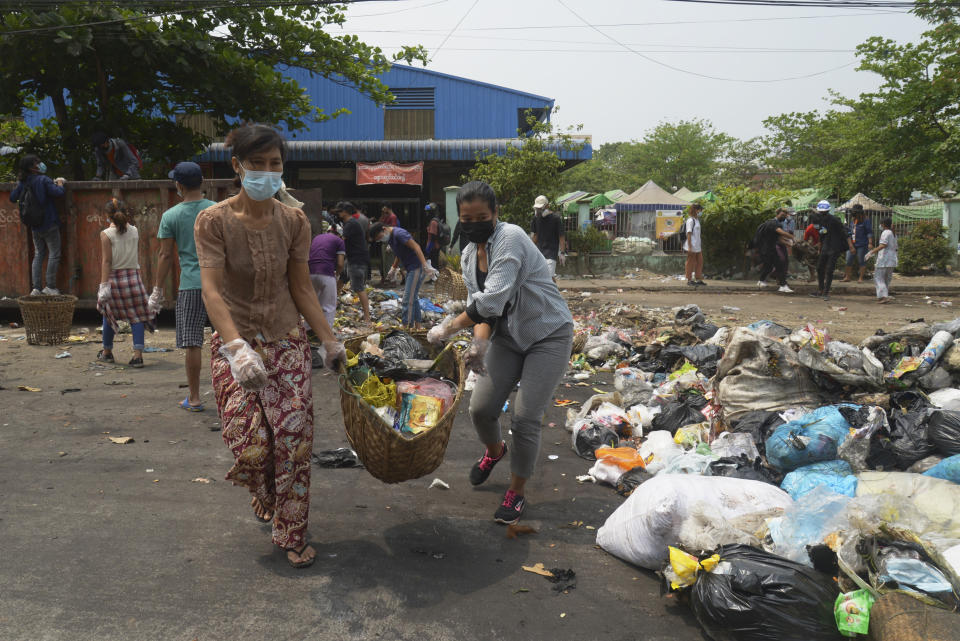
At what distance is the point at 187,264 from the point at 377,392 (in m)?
2.57

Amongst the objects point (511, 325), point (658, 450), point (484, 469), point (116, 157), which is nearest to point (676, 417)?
point (658, 450)

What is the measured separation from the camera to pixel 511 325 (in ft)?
11.5

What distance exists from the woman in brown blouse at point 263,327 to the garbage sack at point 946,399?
151 inches

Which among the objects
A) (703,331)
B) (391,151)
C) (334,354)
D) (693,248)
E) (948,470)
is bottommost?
(948,470)

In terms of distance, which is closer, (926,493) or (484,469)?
(926,493)

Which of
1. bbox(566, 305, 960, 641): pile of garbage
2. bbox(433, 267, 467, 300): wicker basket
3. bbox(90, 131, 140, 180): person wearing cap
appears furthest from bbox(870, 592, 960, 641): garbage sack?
bbox(90, 131, 140, 180): person wearing cap

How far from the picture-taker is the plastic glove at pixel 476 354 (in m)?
3.51

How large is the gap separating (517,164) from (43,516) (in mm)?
15778

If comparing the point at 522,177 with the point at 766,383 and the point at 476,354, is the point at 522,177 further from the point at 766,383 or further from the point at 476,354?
the point at 476,354

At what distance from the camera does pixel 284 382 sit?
2.97 meters

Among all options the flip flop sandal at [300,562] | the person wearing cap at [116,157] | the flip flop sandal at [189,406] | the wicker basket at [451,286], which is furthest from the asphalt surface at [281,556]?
the person wearing cap at [116,157]

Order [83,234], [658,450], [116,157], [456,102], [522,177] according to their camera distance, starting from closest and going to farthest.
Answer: [658,450] < [83,234] < [116,157] < [522,177] < [456,102]

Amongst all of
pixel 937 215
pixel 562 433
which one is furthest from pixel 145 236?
pixel 937 215

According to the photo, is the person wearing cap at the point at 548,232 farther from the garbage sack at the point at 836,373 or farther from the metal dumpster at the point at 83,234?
the garbage sack at the point at 836,373
